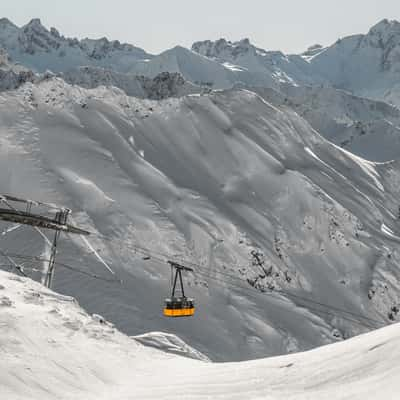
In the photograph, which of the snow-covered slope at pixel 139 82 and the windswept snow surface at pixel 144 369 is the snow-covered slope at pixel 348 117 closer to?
the snow-covered slope at pixel 139 82

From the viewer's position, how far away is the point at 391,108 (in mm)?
173500

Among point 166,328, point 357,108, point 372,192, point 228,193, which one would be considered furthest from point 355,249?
point 357,108

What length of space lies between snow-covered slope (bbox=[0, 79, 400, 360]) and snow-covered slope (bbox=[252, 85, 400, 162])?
2430 cm

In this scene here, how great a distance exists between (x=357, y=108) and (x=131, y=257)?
14370 centimetres

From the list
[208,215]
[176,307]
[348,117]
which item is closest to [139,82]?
[348,117]

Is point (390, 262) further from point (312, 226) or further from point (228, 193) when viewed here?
point (228, 193)

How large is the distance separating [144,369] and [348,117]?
16256 centimetres

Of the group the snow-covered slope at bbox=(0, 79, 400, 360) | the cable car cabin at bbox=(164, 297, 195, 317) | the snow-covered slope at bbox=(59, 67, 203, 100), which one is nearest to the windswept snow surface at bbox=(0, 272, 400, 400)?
the cable car cabin at bbox=(164, 297, 195, 317)

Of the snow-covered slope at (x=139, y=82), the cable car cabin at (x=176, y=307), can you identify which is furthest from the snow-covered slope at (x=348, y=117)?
the cable car cabin at (x=176, y=307)

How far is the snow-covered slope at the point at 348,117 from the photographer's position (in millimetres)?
123812

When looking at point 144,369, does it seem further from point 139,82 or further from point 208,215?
point 139,82

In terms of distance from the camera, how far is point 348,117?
167 m

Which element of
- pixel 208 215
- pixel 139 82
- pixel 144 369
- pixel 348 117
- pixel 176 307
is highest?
pixel 348 117

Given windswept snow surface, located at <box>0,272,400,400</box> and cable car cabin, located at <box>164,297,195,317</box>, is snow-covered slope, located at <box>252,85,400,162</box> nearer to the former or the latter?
cable car cabin, located at <box>164,297,195,317</box>
